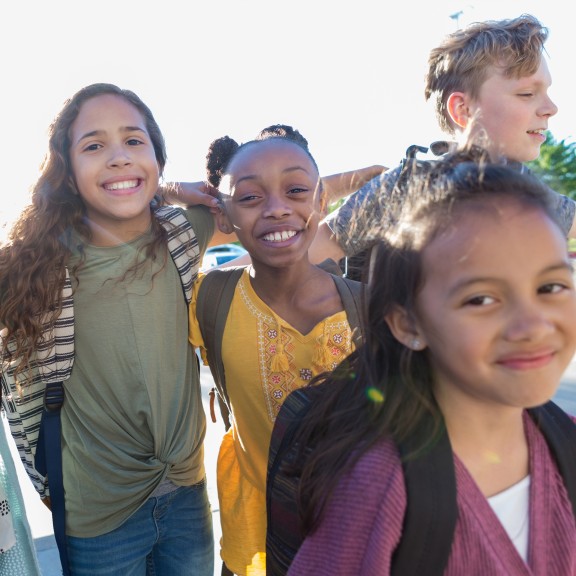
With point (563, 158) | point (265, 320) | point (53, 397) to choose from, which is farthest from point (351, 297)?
point (563, 158)

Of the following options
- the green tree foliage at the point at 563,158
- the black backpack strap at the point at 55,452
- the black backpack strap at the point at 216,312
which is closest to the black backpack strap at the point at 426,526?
the black backpack strap at the point at 216,312

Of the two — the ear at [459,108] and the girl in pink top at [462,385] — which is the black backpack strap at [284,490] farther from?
the ear at [459,108]

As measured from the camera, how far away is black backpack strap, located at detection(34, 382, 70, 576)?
5.84 ft

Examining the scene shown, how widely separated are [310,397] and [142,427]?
0.69 metres

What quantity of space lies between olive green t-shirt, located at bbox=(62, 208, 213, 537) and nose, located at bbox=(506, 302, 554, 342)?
110 centimetres

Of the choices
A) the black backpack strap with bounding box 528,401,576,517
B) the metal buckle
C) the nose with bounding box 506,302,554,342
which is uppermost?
the metal buckle

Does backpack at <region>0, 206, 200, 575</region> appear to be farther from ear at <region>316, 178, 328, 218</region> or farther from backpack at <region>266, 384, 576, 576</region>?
backpack at <region>266, 384, 576, 576</region>

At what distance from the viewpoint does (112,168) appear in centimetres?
188

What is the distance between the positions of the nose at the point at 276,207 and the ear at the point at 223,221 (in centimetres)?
21

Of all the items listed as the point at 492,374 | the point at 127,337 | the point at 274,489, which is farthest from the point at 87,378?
the point at 492,374

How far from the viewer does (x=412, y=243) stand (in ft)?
3.91

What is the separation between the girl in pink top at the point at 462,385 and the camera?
1.06 meters

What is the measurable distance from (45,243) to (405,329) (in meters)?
1.16

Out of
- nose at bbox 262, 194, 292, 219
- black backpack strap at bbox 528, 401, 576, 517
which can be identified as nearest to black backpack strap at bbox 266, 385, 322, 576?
black backpack strap at bbox 528, 401, 576, 517
